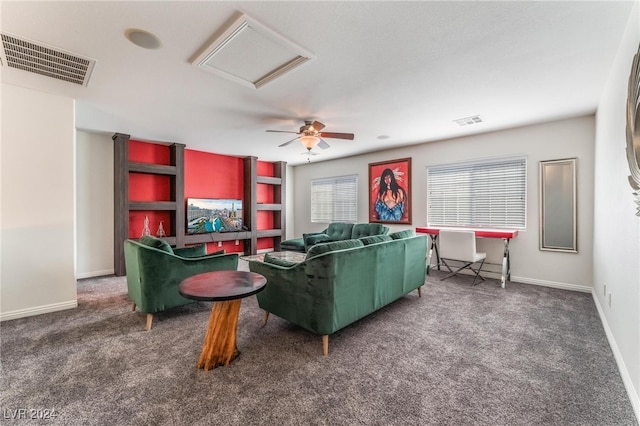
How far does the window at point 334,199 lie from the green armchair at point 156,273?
4.30 meters

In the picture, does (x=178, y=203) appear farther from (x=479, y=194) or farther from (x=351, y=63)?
(x=479, y=194)

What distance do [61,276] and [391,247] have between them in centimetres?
393

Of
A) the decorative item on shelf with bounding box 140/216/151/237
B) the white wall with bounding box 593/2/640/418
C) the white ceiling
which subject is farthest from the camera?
the decorative item on shelf with bounding box 140/216/151/237

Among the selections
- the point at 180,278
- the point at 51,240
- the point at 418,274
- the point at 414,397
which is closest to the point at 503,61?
the point at 418,274

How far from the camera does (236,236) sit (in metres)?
6.44

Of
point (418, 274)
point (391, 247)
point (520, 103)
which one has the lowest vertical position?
point (418, 274)

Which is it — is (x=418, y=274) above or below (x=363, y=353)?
above

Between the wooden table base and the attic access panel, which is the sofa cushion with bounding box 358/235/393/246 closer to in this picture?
the wooden table base

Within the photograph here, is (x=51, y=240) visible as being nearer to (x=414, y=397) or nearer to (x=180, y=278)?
(x=180, y=278)

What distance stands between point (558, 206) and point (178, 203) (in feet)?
21.9

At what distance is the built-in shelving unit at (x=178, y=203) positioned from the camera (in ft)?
15.8

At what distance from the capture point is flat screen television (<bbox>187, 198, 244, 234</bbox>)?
5.86 metres

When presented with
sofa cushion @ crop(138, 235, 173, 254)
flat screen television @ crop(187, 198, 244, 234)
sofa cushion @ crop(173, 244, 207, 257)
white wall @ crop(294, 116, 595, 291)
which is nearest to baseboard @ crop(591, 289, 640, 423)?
white wall @ crop(294, 116, 595, 291)

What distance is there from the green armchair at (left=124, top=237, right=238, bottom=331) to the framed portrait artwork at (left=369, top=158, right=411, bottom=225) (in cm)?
406
